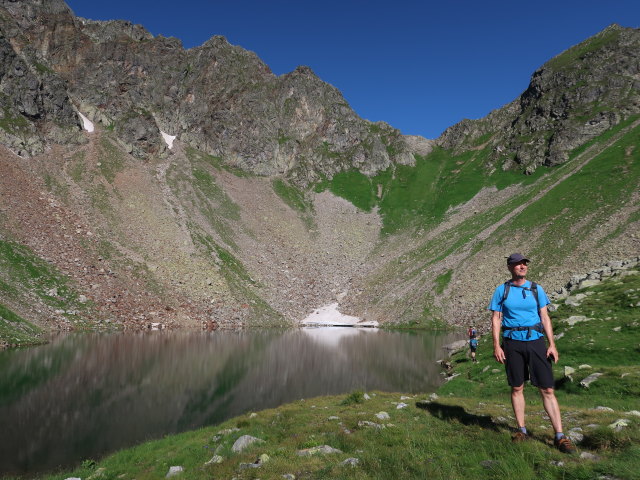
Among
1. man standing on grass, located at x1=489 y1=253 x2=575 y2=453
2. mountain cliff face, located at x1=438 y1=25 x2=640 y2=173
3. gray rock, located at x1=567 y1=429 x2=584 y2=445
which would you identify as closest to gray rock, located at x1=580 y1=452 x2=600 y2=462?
gray rock, located at x1=567 y1=429 x2=584 y2=445

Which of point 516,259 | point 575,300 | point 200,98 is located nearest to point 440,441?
point 516,259

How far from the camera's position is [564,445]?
26.5 ft

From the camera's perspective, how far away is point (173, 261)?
8950cm

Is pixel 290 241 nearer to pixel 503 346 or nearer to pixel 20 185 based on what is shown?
pixel 20 185

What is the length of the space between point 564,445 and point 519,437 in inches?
39.4

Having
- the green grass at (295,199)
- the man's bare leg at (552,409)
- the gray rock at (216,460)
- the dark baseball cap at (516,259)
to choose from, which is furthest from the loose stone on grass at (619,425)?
the green grass at (295,199)

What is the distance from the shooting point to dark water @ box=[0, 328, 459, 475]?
19219 mm

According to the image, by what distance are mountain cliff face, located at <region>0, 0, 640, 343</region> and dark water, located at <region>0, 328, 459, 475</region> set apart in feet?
51.4

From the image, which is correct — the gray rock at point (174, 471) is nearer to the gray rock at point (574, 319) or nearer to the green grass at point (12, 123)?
the gray rock at point (574, 319)

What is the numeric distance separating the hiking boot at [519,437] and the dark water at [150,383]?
17047 mm

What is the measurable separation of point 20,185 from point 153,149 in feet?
158

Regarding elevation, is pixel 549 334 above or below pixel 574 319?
above

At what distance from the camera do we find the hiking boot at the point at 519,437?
28.8ft

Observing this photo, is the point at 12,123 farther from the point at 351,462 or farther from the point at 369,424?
the point at 351,462
